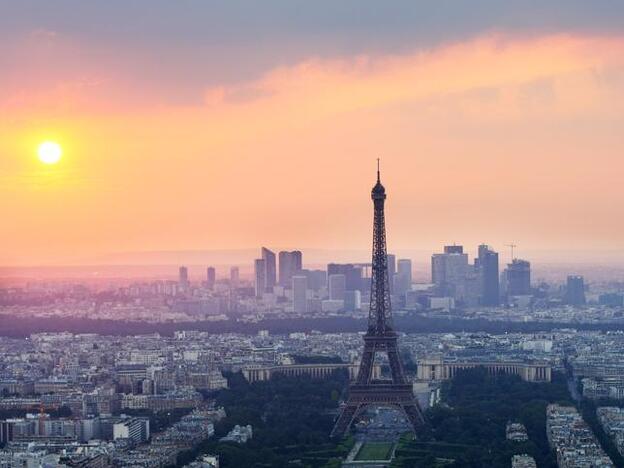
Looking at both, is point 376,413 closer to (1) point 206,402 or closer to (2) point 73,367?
(1) point 206,402

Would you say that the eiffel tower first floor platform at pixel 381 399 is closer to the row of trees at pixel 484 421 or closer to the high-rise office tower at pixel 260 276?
the row of trees at pixel 484 421

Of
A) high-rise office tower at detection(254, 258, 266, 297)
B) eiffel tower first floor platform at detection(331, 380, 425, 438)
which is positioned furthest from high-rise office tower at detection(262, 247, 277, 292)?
eiffel tower first floor platform at detection(331, 380, 425, 438)

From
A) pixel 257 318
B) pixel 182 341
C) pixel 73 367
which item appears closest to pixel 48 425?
pixel 73 367

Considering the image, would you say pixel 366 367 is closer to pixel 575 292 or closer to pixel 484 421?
pixel 484 421

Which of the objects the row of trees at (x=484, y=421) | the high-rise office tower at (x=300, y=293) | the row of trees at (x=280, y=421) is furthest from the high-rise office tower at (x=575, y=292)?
the row of trees at (x=484, y=421)

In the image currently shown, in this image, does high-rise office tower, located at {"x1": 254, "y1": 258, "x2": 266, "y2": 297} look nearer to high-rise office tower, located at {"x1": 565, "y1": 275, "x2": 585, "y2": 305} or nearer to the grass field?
high-rise office tower, located at {"x1": 565, "y1": 275, "x2": 585, "y2": 305}

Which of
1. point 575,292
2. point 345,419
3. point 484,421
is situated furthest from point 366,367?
point 575,292

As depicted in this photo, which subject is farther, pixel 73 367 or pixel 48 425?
pixel 73 367
